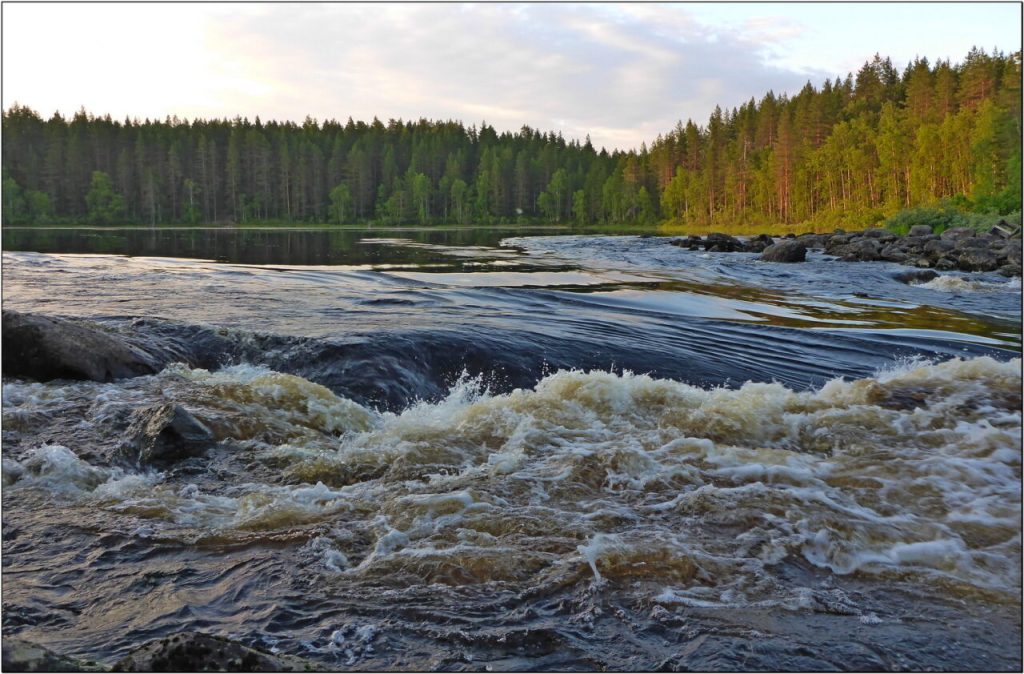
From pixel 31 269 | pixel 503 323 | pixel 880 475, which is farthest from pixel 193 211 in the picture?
pixel 880 475

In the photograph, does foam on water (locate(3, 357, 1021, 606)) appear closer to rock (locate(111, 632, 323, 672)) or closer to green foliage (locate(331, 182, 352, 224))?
rock (locate(111, 632, 323, 672))

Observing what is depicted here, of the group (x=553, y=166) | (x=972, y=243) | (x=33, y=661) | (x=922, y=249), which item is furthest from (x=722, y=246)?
(x=553, y=166)

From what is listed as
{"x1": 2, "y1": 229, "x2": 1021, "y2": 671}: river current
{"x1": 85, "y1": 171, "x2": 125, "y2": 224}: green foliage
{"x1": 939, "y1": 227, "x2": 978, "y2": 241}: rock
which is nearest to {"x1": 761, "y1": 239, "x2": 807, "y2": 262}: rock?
{"x1": 939, "y1": 227, "x2": 978, "y2": 241}: rock

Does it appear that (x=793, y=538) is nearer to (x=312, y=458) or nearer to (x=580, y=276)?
→ (x=312, y=458)

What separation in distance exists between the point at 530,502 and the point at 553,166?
144100mm

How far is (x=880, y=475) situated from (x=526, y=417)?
370 cm

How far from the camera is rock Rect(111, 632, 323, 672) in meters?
3.20

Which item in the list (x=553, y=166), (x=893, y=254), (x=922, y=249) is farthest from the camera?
(x=553, y=166)

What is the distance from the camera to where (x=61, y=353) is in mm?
9406

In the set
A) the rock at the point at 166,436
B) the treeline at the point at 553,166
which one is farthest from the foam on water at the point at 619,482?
the treeline at the point at 553,166

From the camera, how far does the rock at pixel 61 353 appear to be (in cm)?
936

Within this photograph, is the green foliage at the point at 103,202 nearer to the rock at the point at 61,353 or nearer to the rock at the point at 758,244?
the rock at the point at 758,244

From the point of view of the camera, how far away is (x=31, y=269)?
22.9m

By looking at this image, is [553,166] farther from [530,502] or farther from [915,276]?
[530,502]
